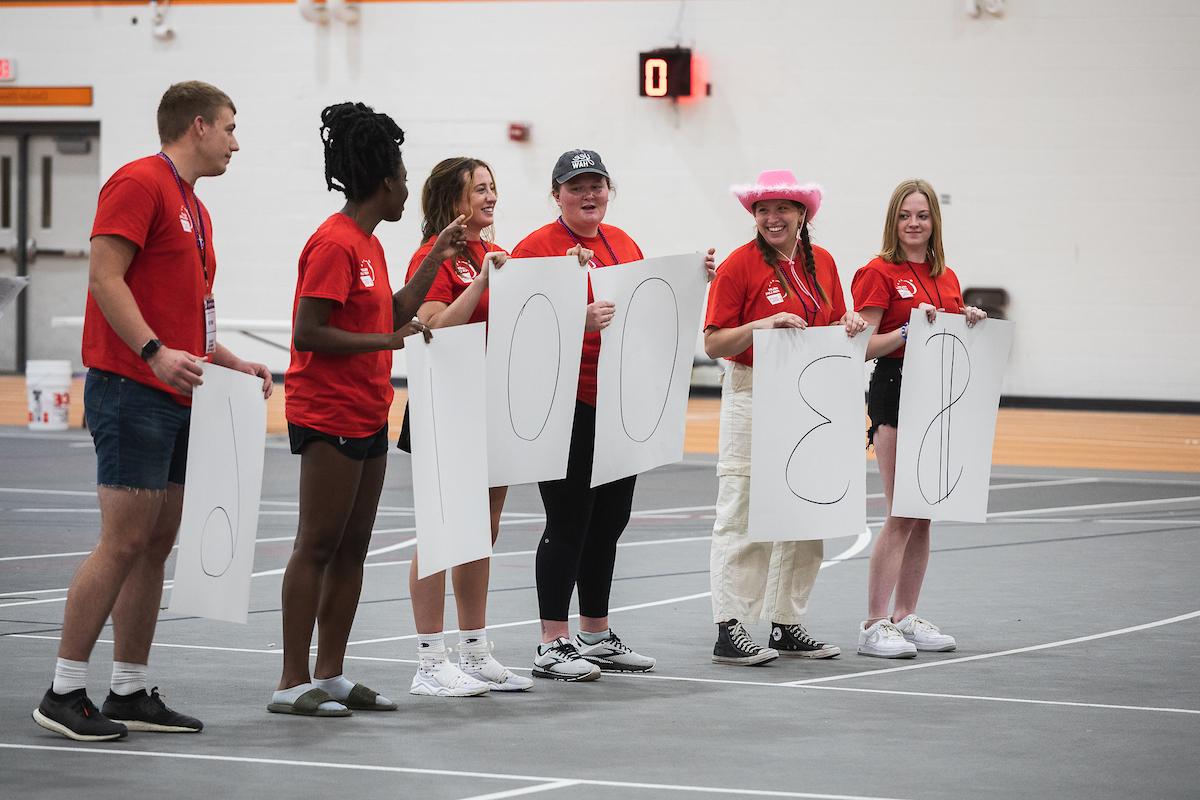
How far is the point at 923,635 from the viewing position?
646 cm

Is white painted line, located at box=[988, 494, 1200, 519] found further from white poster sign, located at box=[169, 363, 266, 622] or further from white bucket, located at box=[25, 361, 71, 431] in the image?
white bucket, located at box=[25, 361, 71, 431]

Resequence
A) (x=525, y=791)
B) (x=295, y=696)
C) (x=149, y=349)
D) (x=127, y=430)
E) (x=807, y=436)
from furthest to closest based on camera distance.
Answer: (x=807, y=436) → (x=295, y=696) → (x=127, y=430) → (x=149, y=349) → (x=525, y=791)

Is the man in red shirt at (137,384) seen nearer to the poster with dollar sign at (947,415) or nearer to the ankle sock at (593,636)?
the ankle sock at (593,636)

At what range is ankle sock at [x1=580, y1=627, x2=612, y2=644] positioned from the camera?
6137 millimetres

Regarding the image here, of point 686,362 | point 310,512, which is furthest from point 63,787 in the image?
point 686,362

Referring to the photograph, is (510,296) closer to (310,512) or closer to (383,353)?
(383,353)

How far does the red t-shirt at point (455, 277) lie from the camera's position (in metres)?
5.72

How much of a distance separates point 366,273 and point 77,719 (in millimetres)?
1490

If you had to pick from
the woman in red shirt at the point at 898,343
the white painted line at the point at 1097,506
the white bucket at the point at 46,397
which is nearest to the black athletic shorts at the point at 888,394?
the woman in red shirt at the point at 898,343

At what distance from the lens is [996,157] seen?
18.9m

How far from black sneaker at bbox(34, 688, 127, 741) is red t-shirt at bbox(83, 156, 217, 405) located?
870 millimetres

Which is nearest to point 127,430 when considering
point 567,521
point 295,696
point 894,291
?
point 295,696

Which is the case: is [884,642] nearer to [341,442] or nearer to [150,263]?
[341,442]

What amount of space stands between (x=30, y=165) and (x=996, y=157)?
482 inches
